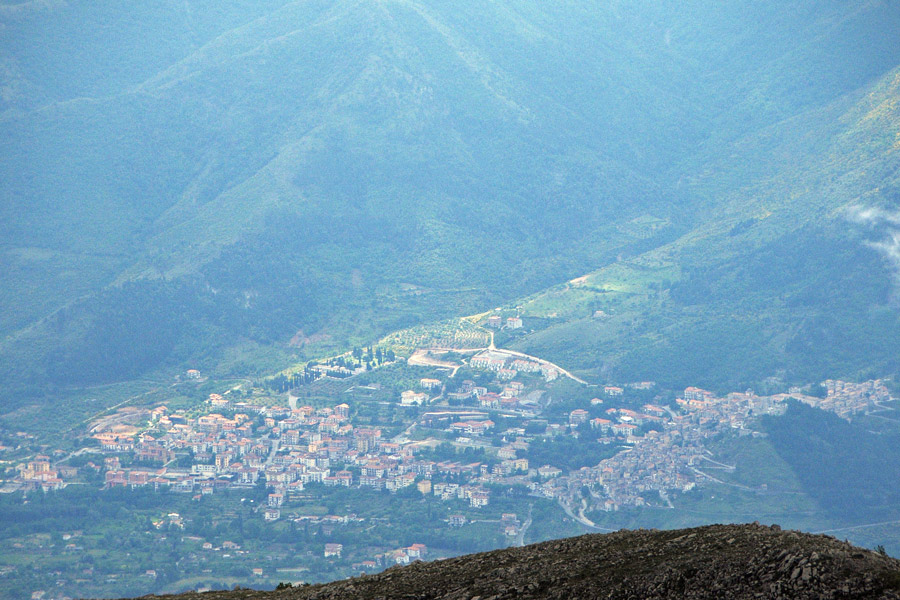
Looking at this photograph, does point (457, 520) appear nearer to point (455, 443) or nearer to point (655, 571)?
point (455, 443)

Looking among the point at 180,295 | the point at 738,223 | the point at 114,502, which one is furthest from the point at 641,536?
the point at 738,223

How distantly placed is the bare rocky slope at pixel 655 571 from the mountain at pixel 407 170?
57.3 m

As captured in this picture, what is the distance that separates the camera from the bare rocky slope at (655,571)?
1173 centimetres

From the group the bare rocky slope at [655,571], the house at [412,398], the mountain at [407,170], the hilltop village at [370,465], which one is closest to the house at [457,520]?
the hilltop village at [370,465]

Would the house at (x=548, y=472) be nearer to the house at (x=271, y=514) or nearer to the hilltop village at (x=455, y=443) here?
the hilltop village at (x=455, y=443)

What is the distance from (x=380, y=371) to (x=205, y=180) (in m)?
42.4

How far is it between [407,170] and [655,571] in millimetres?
93258

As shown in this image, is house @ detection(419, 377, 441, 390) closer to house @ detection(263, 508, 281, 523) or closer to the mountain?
the mountain

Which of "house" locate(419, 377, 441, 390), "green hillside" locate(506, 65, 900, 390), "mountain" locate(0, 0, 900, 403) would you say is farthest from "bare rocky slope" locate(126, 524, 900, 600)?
"mountain" locate(0, 0, 900, 403)

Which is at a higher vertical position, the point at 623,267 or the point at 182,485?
the point at 623,267

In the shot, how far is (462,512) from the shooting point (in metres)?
55.2

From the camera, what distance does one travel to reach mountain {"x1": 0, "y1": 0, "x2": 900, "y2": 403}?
82438 mm

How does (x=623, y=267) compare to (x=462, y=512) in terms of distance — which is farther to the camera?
(x=623, y=267)

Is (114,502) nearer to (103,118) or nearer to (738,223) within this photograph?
(738,223)
